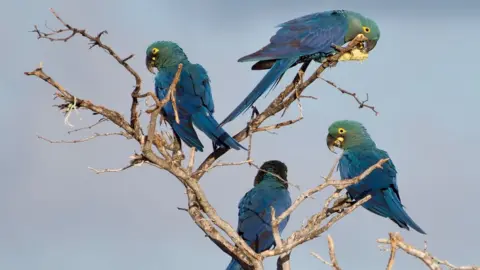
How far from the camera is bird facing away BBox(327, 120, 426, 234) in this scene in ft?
25.6

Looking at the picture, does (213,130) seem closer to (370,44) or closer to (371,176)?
(371,176)

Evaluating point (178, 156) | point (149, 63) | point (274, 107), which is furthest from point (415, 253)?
point (149, 63)

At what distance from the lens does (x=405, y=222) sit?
306 inches

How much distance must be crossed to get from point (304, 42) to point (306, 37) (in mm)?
82

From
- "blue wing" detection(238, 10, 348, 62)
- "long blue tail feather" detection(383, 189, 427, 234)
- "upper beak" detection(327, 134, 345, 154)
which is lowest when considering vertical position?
"long blue tail feather" detection(383, 189, 427, 234)

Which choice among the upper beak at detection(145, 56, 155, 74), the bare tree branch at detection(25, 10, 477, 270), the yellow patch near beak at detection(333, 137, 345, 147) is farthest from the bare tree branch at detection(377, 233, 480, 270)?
the upper beak at detection(145, 56, 155, 74)

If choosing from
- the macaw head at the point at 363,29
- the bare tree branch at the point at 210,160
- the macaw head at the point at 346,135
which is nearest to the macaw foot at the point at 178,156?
the bare tree branch at the point at 210,160

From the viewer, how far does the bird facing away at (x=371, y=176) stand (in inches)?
307

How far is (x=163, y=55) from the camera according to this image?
8.10 metres

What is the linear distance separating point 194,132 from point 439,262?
2.70 meters

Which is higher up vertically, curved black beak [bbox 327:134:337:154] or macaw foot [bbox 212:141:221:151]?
curved black beak [bbox 327:134:337:154]

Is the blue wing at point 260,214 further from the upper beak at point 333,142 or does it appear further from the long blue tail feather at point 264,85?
the long blue tail feather at point 264,85

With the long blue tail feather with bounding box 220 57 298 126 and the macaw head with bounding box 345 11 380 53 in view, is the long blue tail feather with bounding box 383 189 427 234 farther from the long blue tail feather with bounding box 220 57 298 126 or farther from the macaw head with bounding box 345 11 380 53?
the long blue tail feather with bounding box 220 57 298 126

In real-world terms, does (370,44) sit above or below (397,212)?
above
